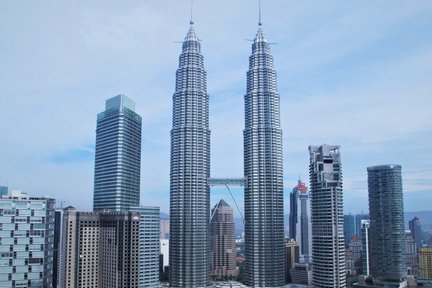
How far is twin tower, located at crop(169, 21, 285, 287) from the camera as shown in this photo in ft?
409

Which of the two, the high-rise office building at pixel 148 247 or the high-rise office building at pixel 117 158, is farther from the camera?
the high-rise office building at pixel 117 158

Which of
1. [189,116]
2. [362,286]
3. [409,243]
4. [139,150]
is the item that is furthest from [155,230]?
[409,243]

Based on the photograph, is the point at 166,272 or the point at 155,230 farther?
the point at 166,272

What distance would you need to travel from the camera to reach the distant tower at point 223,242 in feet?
582

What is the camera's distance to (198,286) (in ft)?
404

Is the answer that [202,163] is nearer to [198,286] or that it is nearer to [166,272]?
[198,286]

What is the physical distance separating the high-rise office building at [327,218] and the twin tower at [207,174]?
2791 centimetres

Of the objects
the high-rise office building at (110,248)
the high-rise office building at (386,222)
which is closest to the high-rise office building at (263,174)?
the high-rise office building at (110,248)

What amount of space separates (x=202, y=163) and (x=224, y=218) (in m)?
64.4

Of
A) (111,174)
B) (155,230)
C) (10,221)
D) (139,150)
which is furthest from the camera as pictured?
(139,150)

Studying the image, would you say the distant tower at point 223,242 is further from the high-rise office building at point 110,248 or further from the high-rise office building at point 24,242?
the high-rise office building at point 24,242

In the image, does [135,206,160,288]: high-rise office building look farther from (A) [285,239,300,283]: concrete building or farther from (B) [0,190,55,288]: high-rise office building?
(A) [285,239,300,283]: concrete building

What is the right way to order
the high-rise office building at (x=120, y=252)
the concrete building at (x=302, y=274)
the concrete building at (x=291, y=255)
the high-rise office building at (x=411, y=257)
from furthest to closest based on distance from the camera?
the concrete building at (x=291, y=255), the high-rise office building at (x=411, y=257), the concrete building at (x=302, y=274), the high-rise office building at (x=120, y=252)

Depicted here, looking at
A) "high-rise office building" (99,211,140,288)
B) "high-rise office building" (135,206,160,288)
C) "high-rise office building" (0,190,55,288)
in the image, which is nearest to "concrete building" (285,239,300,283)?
"high-rise office building" (135,206,160,288)
